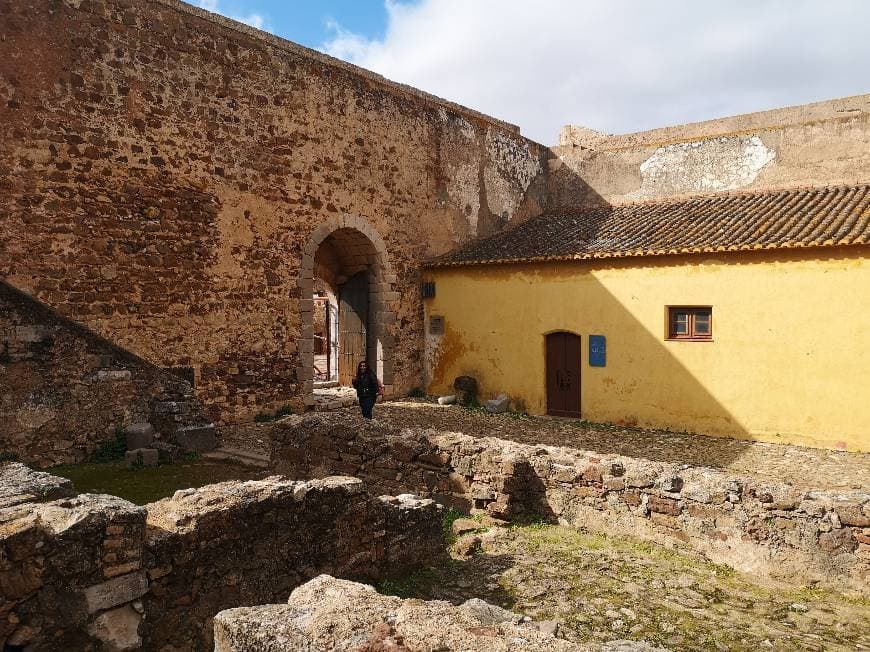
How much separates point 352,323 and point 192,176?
239 inches

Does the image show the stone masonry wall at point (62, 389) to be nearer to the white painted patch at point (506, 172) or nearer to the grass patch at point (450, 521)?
the grass patch at point (450, 521)

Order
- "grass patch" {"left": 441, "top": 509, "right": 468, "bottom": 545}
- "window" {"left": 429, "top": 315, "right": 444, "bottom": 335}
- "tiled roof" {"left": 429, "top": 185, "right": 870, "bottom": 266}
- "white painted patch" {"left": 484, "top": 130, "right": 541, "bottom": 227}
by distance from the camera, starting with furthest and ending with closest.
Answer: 1. "white painted patch" {"left": 484, "top": 130, "right": 541, "bottom": 227}
2. "window" {"left": 429, "top": 315, "right": 444, "bottom": 335}
3. "tiled roof" {"left": 429, "top": 185, "right": 870, "bottom": 266}
4. "grass patch" {"left": 441, "top": 509, "right": 468, "bottom": 545}

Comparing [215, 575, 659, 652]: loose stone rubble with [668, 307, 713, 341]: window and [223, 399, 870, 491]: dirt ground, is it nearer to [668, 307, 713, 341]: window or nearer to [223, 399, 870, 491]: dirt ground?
[223, 399, 870, 491]: dirt ground

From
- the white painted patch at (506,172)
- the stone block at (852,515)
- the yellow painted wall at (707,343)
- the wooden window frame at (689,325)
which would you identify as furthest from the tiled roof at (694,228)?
the stone block at (852,515)

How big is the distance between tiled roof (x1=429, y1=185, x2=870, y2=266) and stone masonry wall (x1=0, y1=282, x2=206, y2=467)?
313 inches

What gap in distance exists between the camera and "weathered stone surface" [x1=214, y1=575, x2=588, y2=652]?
102 inches

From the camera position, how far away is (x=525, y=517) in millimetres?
6953

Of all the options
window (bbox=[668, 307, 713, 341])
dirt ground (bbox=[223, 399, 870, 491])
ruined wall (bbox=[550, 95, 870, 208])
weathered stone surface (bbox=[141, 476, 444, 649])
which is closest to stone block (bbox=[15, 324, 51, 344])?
dirt ground (bbox=[223, 399, 870, 491])

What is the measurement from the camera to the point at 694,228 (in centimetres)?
1317

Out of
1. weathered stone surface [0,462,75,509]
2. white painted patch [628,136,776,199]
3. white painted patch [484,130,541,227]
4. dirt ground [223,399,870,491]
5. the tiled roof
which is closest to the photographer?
weathered stone surface [0,462,75,509]

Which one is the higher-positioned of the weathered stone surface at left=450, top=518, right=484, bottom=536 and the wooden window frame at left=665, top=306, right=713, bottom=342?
the wooden window frame at left=665, top=306, right=713, bottom=342

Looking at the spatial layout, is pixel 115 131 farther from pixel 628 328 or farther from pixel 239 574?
pixel 628 328

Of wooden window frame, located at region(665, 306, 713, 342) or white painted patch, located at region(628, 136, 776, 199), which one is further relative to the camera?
white painted patch, located at region(628, 136, 776, 199)

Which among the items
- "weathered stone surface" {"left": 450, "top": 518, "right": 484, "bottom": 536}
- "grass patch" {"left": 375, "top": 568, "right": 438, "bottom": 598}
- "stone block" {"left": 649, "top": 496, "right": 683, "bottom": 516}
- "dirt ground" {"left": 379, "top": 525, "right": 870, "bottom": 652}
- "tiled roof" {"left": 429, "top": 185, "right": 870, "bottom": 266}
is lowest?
"grass patch" {"left": 375, "top": 568, "right": 438, "bottom": 598}
